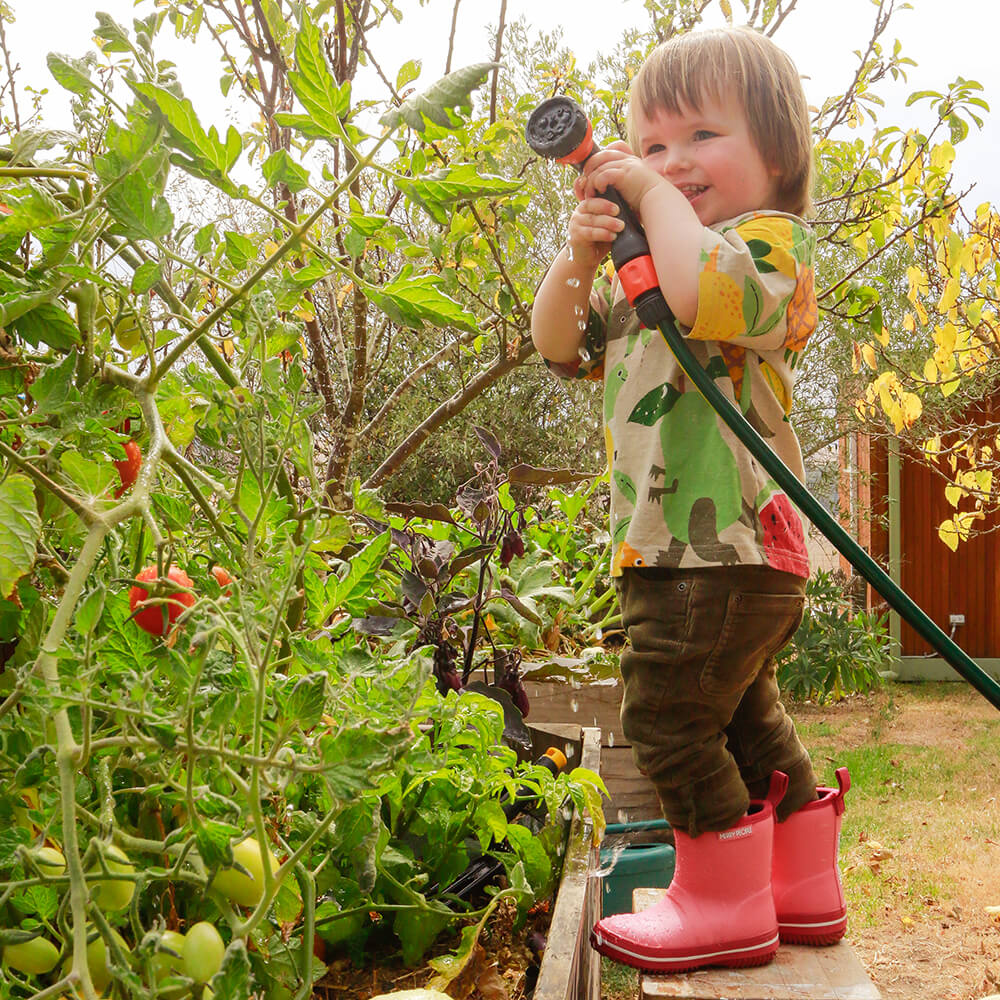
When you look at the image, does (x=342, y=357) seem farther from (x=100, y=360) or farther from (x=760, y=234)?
(x=100, y=360)

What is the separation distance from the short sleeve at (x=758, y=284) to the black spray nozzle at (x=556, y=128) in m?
0.19

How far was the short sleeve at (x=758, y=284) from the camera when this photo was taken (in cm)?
108

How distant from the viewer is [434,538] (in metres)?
1.85

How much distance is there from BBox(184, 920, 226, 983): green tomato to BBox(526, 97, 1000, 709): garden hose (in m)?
0.60

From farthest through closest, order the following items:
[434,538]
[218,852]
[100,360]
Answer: [434,538], [100,360], [218,852]

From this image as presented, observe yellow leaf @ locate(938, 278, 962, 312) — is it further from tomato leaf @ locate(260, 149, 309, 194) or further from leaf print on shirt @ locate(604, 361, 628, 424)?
tomato leaf @ locate(260, 149, 309, 194)

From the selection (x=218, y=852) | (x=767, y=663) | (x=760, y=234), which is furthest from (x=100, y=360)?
(x=767, y=663)

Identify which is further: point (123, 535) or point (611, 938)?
point (611, 938)

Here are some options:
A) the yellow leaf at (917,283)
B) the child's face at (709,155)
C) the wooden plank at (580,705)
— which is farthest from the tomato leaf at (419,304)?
the yellow leaf at (917,283)

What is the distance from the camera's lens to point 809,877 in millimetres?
1209

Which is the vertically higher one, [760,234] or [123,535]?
[760,234]

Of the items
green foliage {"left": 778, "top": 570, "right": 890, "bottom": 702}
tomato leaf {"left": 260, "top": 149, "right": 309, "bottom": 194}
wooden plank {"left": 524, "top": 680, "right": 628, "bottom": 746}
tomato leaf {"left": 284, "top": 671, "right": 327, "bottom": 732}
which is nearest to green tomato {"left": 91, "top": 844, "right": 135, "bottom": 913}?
tomato leaf {"left": 284, "top": 671, "right": 327, "bottom": 732}

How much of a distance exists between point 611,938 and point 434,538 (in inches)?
35.7

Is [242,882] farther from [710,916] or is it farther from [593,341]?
[593,341]
